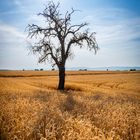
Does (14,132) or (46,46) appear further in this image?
(46,46)

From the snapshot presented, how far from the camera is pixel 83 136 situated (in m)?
5.64

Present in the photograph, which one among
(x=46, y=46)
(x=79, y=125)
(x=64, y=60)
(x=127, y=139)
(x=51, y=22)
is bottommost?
(x=127, y=139)

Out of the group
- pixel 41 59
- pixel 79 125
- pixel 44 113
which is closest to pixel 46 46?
pixel 41 59

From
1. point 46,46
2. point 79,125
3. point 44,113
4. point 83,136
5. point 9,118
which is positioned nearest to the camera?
point 83,136

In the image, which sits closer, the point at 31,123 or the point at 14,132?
the point at 14,132

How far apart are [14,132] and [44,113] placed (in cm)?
214

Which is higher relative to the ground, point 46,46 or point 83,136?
point 46,46

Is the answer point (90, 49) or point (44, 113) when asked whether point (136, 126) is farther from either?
point (90, 49)

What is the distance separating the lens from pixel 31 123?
21.4 feet

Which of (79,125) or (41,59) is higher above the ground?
(41,59)

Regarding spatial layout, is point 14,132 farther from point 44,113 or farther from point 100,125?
point 100,125

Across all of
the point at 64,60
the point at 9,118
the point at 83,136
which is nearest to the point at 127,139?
the point at 83,136

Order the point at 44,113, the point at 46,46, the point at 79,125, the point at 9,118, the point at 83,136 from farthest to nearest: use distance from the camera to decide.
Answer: the point at 46,46, the point at 44,113, the point at 9,118, the point at 79,125, the point at 83,136

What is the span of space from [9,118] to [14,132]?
1.37 metres
